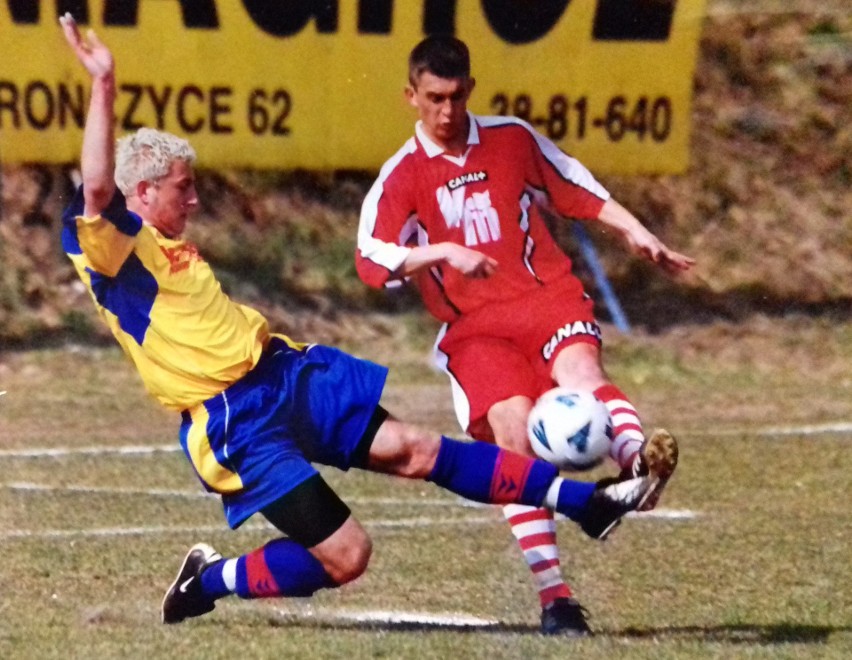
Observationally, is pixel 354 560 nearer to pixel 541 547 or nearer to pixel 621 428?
pixel 541 547

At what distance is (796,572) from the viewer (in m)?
6.55

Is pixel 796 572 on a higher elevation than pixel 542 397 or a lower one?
lower

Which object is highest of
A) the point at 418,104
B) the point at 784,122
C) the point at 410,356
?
the point at 418,104

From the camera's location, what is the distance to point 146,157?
5.35 metres

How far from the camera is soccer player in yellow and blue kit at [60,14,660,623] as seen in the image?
5320mm

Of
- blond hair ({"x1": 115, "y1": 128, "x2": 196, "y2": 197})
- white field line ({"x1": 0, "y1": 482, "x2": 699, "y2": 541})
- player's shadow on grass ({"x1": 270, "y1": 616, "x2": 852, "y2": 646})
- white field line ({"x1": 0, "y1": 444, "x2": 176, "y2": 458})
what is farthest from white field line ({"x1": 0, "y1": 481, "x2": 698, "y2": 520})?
blond hair ({"x1": 115, "y1": 128, "x2": 196, "y2": 197})

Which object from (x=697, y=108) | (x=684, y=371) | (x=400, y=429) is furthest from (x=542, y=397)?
(x=697, y=108)

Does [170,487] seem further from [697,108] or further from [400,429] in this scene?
[697,108]

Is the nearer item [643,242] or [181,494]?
[643,242]

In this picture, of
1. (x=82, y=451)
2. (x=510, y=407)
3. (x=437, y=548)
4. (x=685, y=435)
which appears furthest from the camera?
(x=685, y=435)

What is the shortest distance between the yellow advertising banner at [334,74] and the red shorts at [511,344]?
5.47 meters

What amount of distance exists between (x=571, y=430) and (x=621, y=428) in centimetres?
27

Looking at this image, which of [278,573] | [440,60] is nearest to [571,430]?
[278,573]

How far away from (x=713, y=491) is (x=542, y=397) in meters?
2.77
